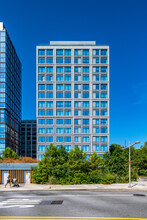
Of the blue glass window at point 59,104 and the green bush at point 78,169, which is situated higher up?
the blue glass window at point 59,104

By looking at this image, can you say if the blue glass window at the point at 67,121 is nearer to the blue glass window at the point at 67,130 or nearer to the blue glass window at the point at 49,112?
the blue glass window at the point at 67,130

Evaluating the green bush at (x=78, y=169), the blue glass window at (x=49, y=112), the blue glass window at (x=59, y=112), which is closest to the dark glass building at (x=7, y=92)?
the blue glass window at (x=49, y=112)

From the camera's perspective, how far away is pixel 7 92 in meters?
92.4

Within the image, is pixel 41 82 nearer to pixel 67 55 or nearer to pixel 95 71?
pixel 67 55

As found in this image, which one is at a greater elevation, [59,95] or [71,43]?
[71,43]

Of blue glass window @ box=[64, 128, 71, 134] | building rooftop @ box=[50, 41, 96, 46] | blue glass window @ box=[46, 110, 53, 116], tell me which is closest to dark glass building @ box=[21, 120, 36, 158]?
blue glass window @ box=[46, 110, 53, 116]

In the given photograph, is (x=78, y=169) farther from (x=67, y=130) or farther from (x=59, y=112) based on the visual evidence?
(x=59, y=112)

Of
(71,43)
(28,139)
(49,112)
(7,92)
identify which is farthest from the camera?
(28,139)

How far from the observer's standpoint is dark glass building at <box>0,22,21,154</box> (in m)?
89.4

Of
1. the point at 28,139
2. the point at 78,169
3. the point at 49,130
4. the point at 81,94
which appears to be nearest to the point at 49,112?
the point at 49,130

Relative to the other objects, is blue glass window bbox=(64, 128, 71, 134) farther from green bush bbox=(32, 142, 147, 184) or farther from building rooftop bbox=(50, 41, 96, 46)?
green bush bbox=(32, 142, 147, 184)

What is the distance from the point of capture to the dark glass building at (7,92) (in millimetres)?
89375

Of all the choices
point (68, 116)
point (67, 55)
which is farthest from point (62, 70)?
point (68, 116)

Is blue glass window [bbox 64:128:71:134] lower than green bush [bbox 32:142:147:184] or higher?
higher
